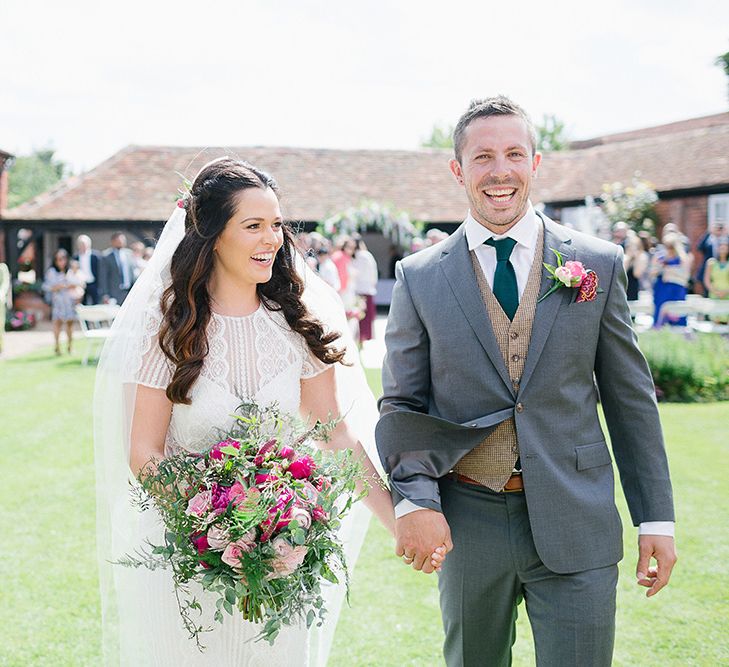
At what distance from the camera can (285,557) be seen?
8.52ft

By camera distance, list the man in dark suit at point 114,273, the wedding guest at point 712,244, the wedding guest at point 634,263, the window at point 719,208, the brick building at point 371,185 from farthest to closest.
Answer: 1. the brick building at point 371,185
2. the window at point 719,208
3. the man in dark suit at point 114,273
4. the wedding guest at point 712,244
5. the wedding guest at point 634,263

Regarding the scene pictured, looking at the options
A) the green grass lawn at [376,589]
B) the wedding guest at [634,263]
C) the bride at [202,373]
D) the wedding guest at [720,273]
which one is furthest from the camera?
the wedding guest at [720,273]

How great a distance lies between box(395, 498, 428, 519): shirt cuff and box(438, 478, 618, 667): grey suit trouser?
22 cm

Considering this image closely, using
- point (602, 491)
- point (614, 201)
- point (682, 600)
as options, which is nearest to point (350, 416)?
point (602, 491)

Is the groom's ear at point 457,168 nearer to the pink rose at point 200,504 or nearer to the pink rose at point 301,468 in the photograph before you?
the pink rose at point 301,468

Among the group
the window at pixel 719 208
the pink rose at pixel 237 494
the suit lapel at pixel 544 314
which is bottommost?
the pink rose at pixel 237 494

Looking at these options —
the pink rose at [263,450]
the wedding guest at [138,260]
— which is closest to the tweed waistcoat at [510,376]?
the pink rose at [263,450]

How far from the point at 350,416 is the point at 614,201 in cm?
2514

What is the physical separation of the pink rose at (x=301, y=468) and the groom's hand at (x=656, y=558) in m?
1.15

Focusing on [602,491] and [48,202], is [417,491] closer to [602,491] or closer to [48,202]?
[602,491]

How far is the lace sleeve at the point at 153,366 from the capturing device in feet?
10.2

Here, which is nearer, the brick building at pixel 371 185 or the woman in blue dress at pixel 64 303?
the woman in blue dress at pixel 64 303

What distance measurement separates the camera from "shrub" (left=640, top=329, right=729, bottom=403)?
38.7 ft

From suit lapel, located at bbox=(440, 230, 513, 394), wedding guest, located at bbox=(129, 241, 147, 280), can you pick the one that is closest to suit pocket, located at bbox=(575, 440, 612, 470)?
suit lapel, located at bbox=(440, 230, 513, 394)
